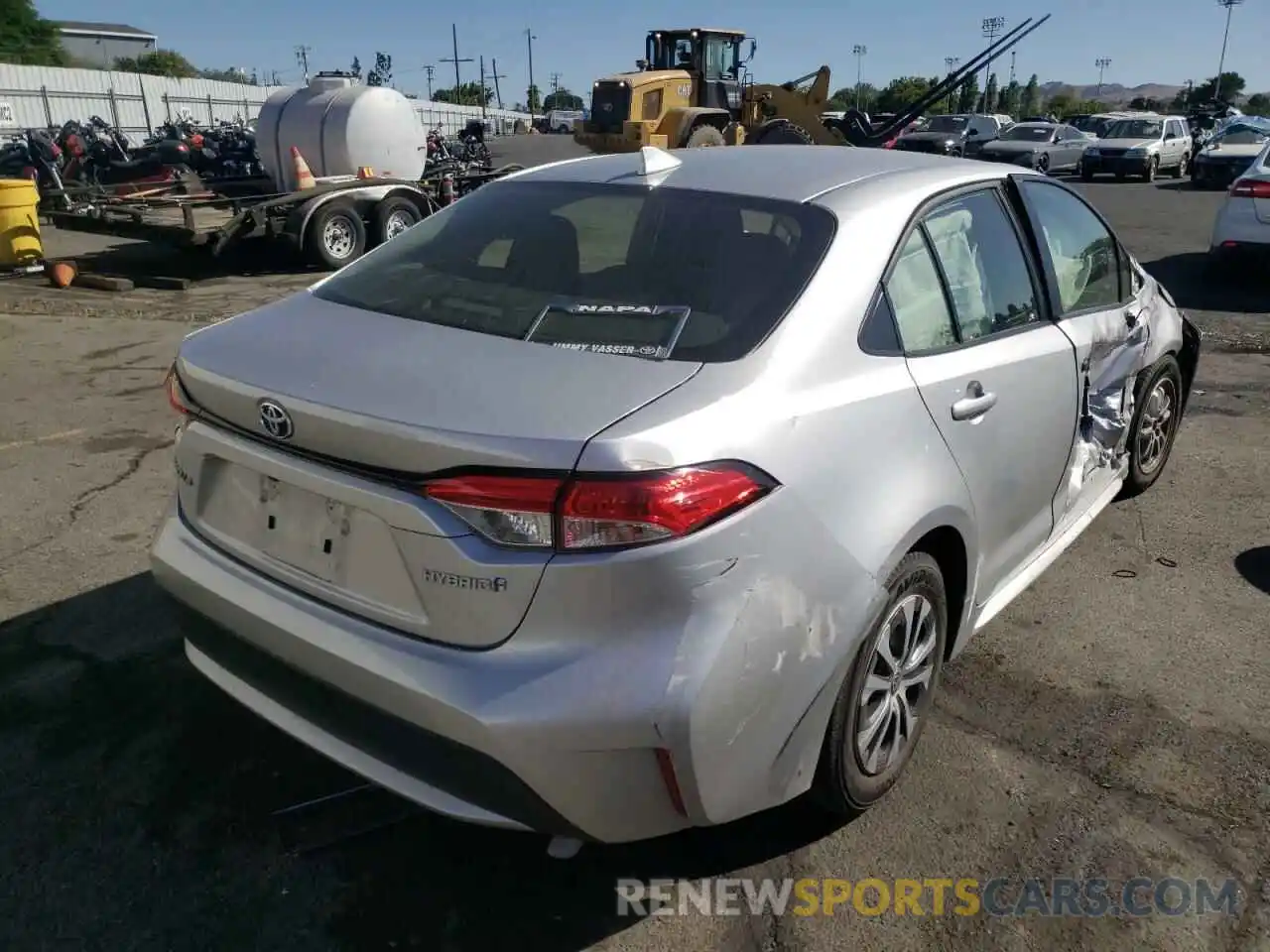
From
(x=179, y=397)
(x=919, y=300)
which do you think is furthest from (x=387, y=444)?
(x=919, y=300)

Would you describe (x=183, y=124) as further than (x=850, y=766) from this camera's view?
Yes

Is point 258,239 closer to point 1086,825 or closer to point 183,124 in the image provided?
point 1086,825

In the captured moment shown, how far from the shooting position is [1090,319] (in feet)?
12.1

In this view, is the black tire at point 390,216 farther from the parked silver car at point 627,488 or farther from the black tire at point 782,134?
the parked silver car at point 627,488

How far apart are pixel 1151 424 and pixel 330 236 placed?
973 cm

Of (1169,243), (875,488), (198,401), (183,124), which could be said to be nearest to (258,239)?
(198,401)

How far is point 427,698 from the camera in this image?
2.03m

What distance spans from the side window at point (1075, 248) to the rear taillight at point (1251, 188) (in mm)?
6789

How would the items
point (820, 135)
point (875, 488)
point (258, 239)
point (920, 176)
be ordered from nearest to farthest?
point (875, 488) → point (920, 176) → point (258, 239) → point (820, 135)

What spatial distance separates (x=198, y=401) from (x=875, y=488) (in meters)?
1.67

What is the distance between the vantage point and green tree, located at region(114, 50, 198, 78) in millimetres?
77188

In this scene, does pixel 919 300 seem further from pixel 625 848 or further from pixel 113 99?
pixel 113 99

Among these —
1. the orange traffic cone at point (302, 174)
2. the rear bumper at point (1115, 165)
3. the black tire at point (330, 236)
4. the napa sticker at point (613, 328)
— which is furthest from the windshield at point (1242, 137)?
the napa sticker at point (613, 328)
